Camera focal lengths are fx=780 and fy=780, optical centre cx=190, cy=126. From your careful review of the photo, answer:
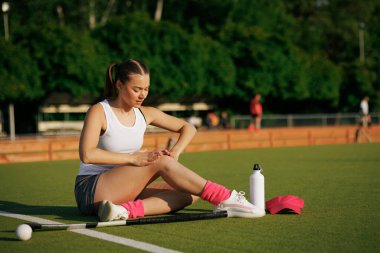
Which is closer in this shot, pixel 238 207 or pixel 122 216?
pixel 122 216

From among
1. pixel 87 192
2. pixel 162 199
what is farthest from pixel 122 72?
pixel 162 199

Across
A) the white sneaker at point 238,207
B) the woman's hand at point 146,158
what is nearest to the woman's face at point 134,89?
the woman's hand at point 146,158

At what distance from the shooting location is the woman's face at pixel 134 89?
6.81 metres

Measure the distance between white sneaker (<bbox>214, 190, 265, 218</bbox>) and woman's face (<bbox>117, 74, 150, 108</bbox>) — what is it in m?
1.17

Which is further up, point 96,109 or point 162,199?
point 96,109

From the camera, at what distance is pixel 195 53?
47312mm

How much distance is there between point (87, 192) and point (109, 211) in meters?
0.50

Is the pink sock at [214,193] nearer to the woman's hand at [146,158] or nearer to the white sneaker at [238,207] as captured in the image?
the white sneaker at [238,207]

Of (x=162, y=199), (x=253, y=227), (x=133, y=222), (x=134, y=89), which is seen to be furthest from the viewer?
(x=162, y=199)

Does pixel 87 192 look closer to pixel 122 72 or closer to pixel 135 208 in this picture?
pixel 135 208

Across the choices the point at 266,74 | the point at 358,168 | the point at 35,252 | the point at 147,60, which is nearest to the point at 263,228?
the point at 35,252

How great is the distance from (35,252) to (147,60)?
39823mm

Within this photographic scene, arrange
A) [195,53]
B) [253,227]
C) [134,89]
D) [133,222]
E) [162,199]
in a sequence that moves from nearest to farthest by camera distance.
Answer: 1. [253,227]
2. [133,222]
3. [134,89]
4. [162,199]
5. [195,53]

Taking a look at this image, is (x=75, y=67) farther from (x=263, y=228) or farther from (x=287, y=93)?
(x=263, y=228)
